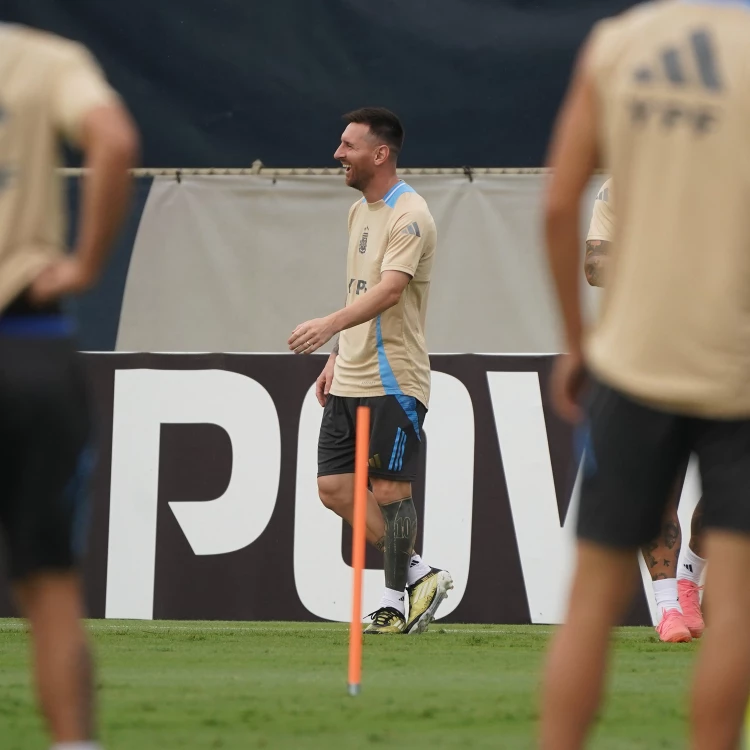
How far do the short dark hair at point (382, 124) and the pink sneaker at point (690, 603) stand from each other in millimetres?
2201

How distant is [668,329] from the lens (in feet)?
8.84

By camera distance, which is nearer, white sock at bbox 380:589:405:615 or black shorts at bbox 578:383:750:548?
black shorts at bbox 578:383:750:548

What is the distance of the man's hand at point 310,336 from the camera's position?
20.3 feet

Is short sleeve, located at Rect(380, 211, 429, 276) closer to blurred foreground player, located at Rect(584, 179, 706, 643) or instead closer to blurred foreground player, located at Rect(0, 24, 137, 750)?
blurred foreground player, located at Rect(584, 179, 706, 643)

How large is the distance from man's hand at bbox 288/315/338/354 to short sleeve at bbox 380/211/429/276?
0.50 m

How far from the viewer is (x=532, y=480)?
7.56m

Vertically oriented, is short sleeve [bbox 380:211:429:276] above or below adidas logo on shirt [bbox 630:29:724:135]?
above

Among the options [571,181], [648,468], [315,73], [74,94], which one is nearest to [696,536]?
[648,468]

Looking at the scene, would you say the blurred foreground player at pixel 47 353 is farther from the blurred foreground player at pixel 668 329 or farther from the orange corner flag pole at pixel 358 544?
the orange corner flag pole at pixel 358 544

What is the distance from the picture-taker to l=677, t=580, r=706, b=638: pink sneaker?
627 centimetres

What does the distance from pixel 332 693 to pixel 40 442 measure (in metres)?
1.98

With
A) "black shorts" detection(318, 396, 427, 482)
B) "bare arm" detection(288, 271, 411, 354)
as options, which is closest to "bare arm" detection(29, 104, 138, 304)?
"bare arm" detection(288, 271, 411, 354)

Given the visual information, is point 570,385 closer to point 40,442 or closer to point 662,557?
point 40,442

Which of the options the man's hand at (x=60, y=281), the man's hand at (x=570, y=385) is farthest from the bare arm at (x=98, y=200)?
the man's hand at (x=570, y=385)
